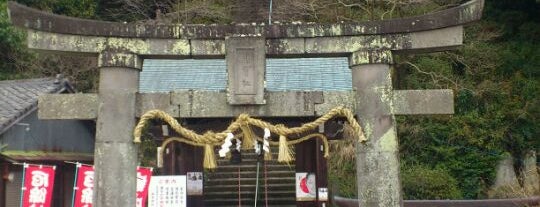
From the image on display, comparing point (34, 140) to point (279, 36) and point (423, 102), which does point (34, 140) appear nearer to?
point (279, 36)

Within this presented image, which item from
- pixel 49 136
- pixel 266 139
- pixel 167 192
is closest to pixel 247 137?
pixel 266 139

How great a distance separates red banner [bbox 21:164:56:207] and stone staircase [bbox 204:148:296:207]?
6.34 metres

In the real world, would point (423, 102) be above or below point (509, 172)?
above

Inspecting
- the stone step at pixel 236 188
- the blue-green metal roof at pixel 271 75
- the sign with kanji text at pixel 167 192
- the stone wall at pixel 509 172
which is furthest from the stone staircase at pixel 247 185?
the stone wall at pixel 509 172

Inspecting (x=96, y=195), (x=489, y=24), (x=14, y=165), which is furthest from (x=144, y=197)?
(x=489, y=24)

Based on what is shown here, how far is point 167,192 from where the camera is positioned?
11711 millimetres

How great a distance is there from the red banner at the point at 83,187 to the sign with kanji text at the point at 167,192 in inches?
48.0

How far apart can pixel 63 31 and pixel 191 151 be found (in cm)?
819

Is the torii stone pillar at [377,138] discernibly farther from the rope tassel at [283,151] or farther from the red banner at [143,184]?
the red banner at [143,184]

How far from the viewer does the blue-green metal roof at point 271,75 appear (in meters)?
10.4

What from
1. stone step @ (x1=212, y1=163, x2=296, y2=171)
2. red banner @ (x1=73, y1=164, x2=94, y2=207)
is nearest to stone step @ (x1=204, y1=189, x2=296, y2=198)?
stone step @ (x1=212, y1=163, x2=296, y2=171)

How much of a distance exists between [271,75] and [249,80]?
14.0ft

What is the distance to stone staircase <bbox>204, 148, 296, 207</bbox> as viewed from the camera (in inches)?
667

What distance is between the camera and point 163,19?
64.7 feet
